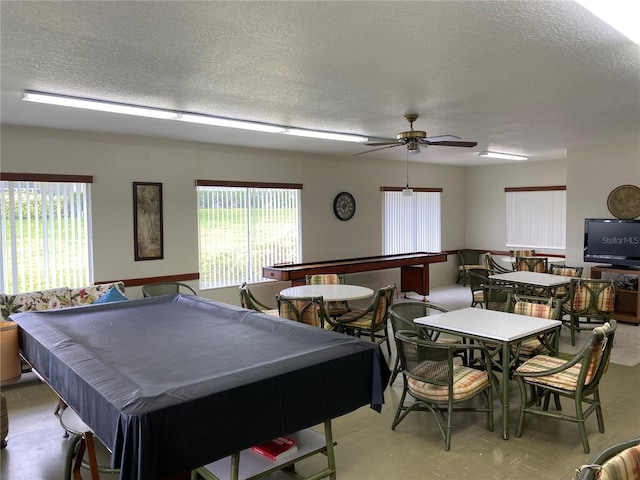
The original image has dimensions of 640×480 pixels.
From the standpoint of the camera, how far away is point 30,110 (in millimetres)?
4414

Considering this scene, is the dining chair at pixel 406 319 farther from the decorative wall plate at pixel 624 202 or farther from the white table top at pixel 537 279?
the decorative wall plate at pixel 624 202

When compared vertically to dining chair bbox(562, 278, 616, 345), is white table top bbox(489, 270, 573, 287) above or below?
above

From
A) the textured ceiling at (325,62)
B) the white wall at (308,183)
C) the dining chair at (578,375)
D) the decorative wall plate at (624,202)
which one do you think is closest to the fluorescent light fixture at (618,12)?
the textured ceiling at (325,62)

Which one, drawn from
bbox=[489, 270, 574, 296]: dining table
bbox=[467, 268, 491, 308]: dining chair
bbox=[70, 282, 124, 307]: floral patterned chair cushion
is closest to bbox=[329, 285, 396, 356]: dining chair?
bbox=[467, 268, 491, 308]: dining chair

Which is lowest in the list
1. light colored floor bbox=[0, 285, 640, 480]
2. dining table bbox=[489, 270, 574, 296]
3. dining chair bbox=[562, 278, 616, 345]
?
light colored floor bbox=[0, 285, 640, 480]

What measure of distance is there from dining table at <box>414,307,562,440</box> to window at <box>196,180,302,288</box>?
3.85 metres

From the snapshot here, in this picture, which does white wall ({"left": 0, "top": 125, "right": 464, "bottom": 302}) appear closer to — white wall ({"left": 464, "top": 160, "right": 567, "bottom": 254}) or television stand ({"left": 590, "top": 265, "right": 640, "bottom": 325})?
white wall ({"left": 464, "top": 160, "right": 567, "bottom": 254})

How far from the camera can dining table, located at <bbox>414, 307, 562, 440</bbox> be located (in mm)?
3291

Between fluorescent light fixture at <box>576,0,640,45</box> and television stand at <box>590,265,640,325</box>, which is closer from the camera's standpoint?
fluorescent light fixture at <box>576,0,640,45</box>

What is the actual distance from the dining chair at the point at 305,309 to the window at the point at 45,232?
8.85ft

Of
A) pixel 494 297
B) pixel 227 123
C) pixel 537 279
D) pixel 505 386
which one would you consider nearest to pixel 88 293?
pixel 227 123

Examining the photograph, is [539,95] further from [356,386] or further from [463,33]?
[356,386]

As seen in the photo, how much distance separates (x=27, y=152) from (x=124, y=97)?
204 centimetres

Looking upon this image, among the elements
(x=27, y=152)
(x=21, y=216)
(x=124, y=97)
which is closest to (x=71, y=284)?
(x=21, y=216)
